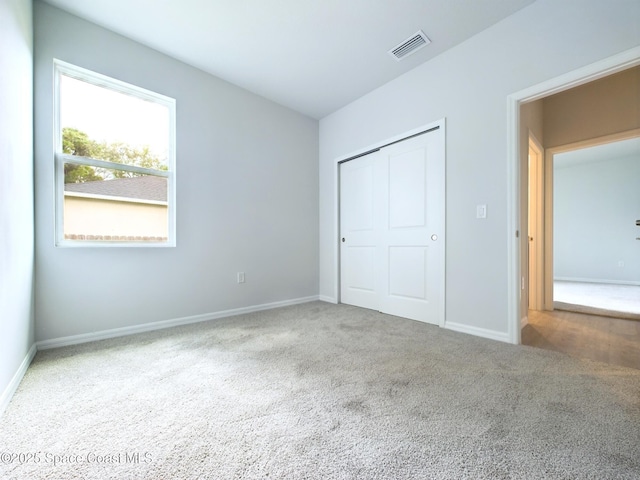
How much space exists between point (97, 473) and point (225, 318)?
2.09 meters

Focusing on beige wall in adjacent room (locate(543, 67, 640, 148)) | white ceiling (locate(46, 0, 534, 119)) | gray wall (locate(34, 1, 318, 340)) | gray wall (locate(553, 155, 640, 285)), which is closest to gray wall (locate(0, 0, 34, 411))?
gray wall (locate(34, 1, 318, 340))

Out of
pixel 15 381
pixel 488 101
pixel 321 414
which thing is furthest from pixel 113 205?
pixel 488 101

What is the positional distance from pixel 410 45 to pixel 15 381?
3.68 m

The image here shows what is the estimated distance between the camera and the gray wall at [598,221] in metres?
5.58

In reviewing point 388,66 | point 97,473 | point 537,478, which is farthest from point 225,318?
point 388,66

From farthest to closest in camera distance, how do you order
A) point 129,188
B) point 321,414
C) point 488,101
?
1. point 129,188
2. point 488,101
3. point 321,414

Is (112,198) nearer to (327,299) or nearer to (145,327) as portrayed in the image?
(145,327)

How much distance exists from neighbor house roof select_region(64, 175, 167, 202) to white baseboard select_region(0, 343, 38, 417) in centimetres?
124

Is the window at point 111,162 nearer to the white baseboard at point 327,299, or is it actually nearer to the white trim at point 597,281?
the white baseboard at point 327,299

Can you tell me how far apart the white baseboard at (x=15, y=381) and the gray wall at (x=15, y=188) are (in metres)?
0.01

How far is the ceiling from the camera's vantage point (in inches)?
200

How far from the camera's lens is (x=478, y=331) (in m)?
2.39

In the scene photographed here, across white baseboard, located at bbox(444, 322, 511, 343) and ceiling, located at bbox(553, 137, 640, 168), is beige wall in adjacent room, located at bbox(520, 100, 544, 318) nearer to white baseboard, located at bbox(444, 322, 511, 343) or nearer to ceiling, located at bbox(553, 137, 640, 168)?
white baseboard, located at bbox(444, 322, 511, 343)

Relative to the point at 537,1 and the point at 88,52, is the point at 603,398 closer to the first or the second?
the point at 537,1
